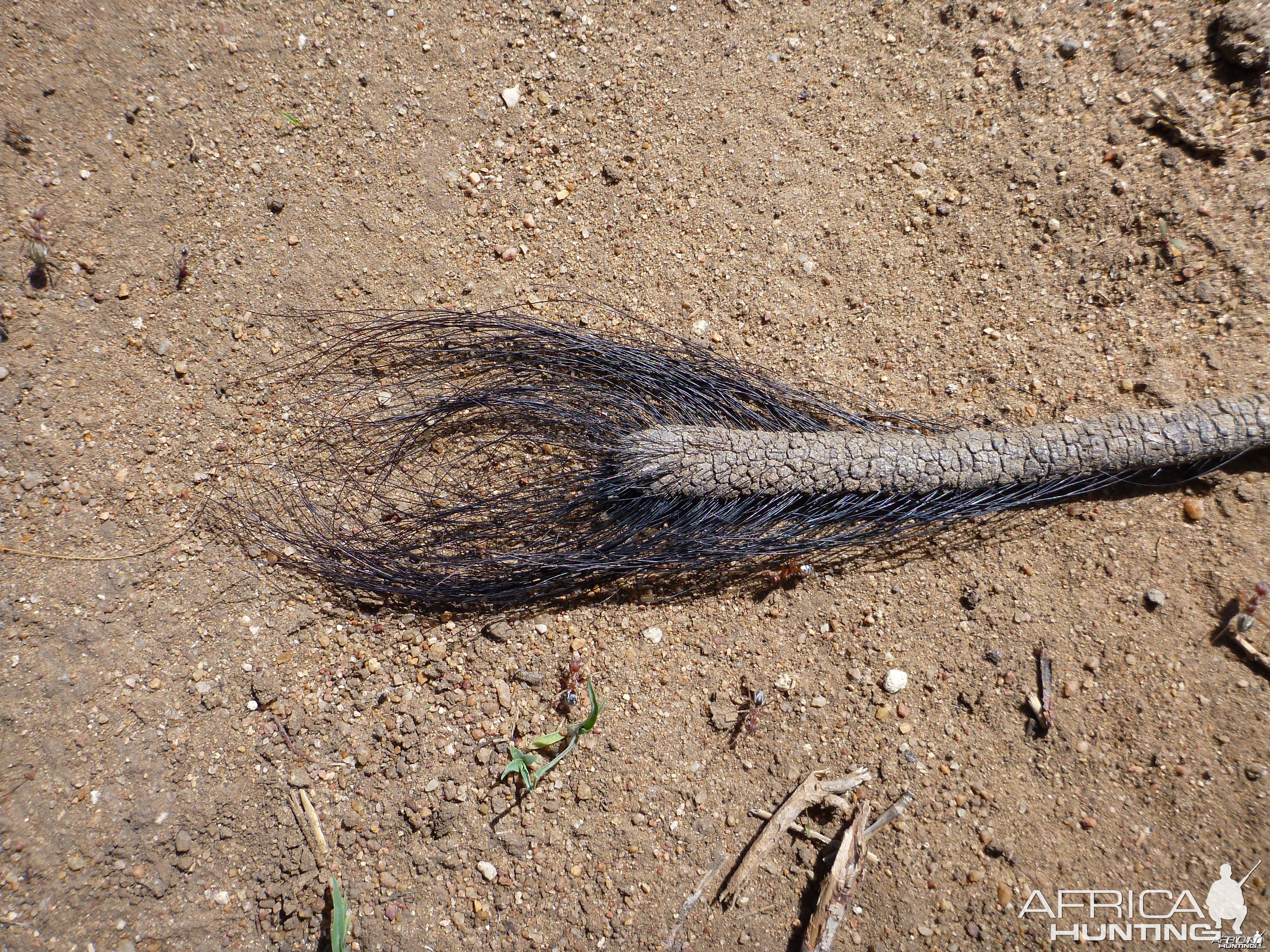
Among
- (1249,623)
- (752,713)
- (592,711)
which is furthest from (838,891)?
(1249,623)

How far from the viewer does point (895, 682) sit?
221cm

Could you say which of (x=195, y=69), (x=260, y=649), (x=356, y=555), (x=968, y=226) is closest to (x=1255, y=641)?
(x=968, y=226)

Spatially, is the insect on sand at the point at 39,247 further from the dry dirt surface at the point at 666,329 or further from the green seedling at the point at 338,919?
the green seedling at the point at 338,919

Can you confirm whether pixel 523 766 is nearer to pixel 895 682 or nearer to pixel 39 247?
pixel 895 682

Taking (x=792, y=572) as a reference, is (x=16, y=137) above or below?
above

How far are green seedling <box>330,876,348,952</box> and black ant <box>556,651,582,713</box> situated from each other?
0.85m

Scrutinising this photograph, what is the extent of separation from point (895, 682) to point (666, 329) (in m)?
1.50

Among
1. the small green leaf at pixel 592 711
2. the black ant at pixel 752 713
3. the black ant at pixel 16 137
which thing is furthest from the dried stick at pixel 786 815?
the black ant at pixel 16 137

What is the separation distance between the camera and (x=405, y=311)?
7.84ft

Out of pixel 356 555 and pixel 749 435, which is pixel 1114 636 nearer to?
pixel 749 435

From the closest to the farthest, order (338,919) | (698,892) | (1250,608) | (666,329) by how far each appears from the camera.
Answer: (338,919)
(698,892)
(1250,608)
(666,329)

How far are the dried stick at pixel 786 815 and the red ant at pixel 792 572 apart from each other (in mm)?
638

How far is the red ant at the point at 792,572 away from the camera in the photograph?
2303 mm

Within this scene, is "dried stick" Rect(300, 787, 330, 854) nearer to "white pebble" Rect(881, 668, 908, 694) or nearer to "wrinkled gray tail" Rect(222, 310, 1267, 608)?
"wrinkled gray tail" Rect(222, 310, 1267, 608)
